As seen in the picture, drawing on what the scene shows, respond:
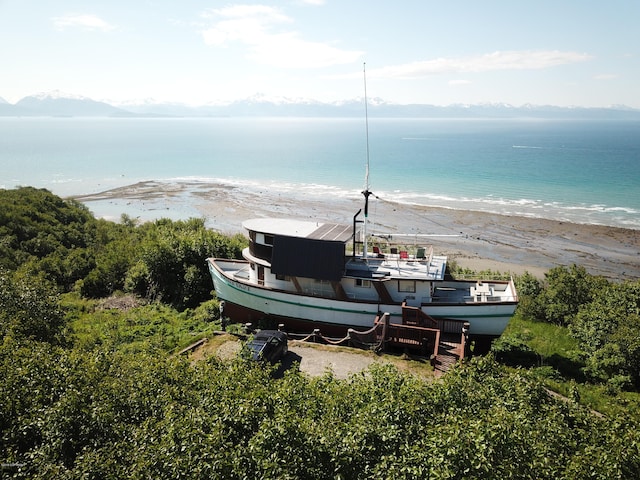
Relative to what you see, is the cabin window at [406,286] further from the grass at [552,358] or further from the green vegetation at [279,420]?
the green vegetation at [279,420]

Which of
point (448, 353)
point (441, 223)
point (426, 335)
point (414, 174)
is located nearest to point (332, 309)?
point (426, 335)

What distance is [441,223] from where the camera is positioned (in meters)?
53.4

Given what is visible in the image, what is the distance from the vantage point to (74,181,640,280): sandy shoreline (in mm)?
41219

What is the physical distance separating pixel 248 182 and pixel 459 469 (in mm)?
78669

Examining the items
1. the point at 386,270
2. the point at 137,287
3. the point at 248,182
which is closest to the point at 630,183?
the point at 248,182

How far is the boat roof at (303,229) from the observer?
21.9 m

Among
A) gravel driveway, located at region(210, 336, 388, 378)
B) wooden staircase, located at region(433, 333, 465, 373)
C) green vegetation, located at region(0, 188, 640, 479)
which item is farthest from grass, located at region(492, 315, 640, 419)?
gravel driveway, located at region(210, 336, 388, 378)

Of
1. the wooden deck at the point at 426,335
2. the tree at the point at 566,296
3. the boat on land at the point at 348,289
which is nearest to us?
the wooden deck at the point at 426,335

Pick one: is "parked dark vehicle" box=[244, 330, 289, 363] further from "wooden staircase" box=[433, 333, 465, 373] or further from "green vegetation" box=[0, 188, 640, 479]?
"wooden staircase" box=[433, 333, 465, 373]

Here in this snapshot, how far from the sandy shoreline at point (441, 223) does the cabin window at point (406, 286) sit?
8.05 meters

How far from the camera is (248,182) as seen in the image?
83.6 m

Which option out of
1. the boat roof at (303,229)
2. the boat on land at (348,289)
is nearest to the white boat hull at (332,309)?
the boat on land at (348,289)

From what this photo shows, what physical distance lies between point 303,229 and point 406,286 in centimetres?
586

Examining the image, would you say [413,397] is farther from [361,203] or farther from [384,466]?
[361,203]
